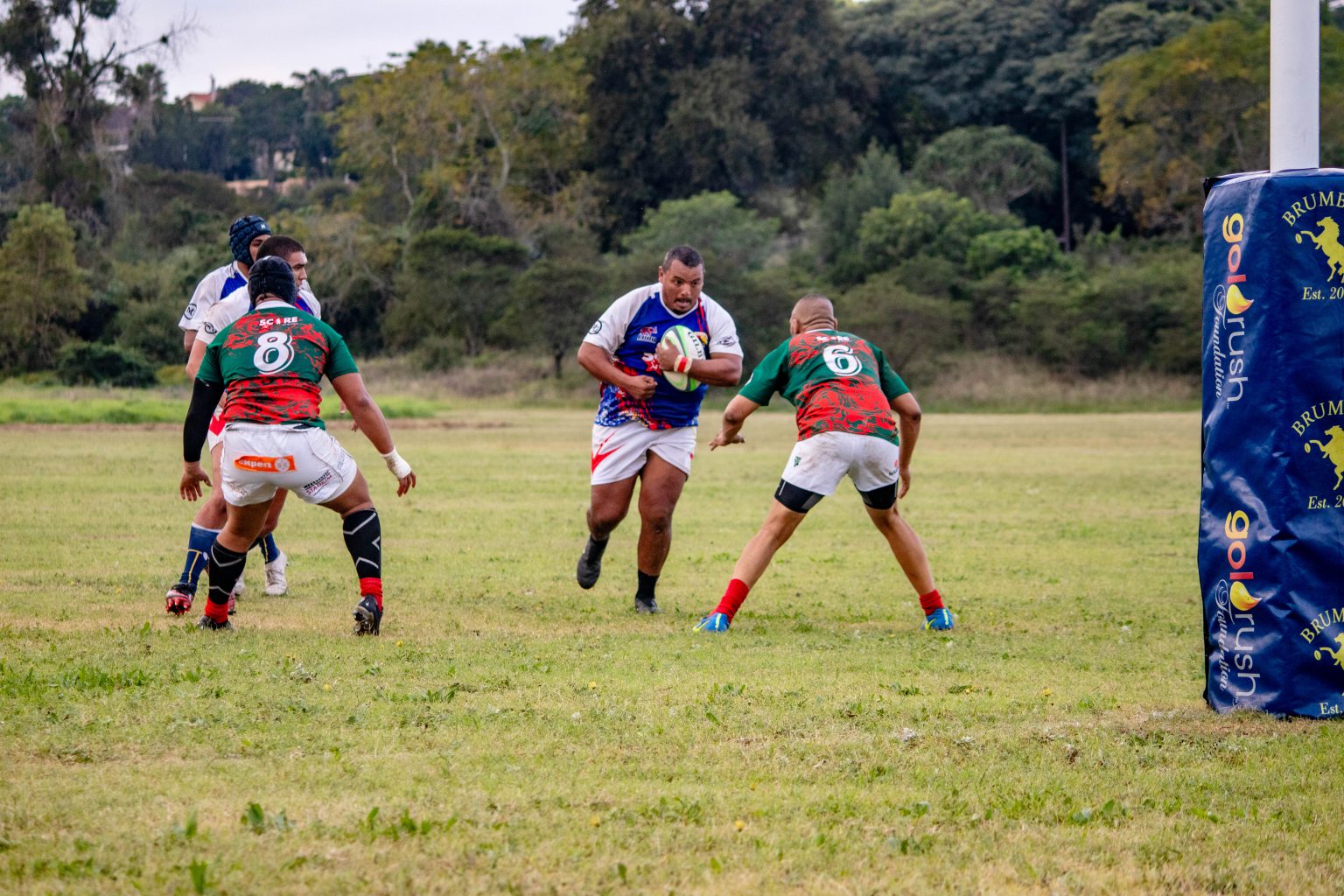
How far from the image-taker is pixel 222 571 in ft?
27.1

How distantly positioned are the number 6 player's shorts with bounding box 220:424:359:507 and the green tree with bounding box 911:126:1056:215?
6250 cm

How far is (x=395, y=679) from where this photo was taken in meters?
6.84

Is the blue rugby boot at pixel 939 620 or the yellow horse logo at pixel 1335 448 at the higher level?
the yellow horse logo at pixel 1335 448

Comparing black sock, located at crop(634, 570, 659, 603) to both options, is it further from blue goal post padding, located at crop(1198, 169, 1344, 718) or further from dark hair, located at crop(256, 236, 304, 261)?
blue goal post padding, located at crop(1198, 169, 1344, 718)

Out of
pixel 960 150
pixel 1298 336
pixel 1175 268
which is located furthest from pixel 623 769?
pixel 960 150

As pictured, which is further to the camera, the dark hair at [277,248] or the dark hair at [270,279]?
the dark hair at [277,248]

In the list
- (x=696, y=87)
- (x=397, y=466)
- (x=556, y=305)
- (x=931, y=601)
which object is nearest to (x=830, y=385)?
(x=931, y=601)

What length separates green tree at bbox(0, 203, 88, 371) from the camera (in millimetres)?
58875

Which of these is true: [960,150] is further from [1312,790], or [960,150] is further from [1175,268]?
[1312,790]

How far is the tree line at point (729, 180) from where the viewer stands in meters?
58.3

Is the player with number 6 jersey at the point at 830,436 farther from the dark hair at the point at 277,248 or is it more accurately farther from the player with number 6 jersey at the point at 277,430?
the dark hair at the point at 277,248

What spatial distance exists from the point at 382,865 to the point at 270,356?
437 centimetres

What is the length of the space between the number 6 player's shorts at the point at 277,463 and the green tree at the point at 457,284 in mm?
55035

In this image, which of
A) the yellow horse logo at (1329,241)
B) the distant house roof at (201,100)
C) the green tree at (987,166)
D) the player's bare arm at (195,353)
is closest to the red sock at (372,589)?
the player's bare arm at (195,353)
